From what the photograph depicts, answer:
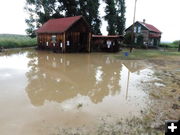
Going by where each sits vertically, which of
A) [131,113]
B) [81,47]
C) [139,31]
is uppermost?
[139,31]

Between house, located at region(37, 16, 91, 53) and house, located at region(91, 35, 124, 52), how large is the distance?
1.45m

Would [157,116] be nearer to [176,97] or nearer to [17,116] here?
[176,97]

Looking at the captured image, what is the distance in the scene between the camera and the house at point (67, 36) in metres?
18.3

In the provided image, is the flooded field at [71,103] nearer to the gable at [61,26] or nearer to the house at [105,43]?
the gable at [61,26]

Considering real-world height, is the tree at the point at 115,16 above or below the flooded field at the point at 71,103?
above

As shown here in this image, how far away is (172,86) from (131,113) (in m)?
3.68

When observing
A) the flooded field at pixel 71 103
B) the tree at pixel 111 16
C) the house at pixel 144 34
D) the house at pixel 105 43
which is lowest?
the flooded field at pixel 71 103

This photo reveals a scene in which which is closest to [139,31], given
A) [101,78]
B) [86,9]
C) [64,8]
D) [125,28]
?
[125,28]

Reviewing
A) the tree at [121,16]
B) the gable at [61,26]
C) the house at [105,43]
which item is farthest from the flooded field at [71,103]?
the tree at [121,16]

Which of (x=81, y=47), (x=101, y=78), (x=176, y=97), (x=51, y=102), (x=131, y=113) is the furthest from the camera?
(x=81, y=47)

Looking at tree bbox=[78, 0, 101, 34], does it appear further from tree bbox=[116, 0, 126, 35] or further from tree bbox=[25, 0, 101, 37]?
tree bbox=[116, 0, 126, 35]

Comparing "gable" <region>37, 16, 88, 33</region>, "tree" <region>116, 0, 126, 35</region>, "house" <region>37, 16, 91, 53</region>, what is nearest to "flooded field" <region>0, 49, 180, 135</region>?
"house" <region>37, 16, 91, 53</region>

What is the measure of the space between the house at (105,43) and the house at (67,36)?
145 centimetres

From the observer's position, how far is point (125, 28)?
106 ft
